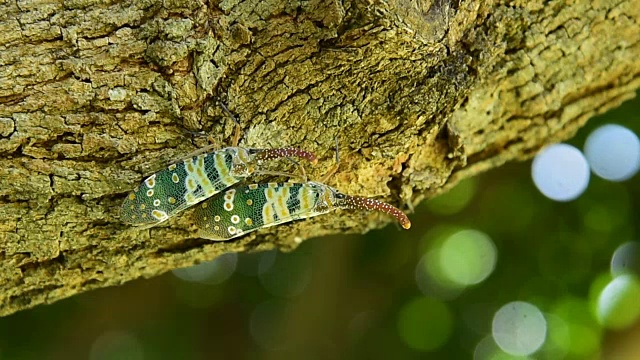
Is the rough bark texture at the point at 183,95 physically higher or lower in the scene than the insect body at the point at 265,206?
higher

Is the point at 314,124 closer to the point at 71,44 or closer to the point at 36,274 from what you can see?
the point at 71,44

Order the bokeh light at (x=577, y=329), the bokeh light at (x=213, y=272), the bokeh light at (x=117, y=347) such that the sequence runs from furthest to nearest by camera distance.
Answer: the bokeh light at (x=213, y=272) → the bokeh light at (x=117, y=347) → the bokeh light at (x=577, y=329)

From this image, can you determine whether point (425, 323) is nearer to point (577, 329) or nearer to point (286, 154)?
point (577, 329)

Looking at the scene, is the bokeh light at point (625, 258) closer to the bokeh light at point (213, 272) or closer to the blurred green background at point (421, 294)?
the blurred green background at point (421, 294)

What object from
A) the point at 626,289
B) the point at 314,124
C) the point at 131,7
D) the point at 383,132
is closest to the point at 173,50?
the point at 131,7

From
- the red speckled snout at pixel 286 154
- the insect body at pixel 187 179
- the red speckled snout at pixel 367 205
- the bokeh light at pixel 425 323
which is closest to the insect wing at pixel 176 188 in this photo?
the insect body at pixel 187 179

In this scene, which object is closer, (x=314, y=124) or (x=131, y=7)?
(x=131, y=7)

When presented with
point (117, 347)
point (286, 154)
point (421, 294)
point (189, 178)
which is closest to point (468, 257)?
point (421, 294)
